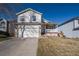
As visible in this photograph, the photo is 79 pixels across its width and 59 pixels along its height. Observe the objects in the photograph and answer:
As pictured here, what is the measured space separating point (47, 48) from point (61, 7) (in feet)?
6.49

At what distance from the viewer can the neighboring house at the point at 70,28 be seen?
32.7 ft

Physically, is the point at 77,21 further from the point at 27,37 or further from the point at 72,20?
the point at 27,37

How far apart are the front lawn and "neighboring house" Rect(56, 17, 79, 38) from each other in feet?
0.93

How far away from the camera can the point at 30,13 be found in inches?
405

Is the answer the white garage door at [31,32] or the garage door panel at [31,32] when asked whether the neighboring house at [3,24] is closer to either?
the white garage door at [31,32]

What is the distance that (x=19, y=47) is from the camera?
372 inches

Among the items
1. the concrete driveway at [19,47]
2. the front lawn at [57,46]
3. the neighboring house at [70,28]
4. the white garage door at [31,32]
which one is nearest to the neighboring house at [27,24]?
the white garage door at [31,32]

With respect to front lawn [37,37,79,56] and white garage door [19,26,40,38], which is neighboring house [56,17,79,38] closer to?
front lawn [37,37,79,56]

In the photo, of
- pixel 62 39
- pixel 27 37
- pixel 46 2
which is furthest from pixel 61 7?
pixel 27 37

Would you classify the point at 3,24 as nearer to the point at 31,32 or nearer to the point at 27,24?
the point at 27,24

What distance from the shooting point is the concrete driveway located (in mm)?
8469

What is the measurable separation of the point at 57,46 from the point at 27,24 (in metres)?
1.88

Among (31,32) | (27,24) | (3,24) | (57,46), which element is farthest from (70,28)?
Result: (3,24)

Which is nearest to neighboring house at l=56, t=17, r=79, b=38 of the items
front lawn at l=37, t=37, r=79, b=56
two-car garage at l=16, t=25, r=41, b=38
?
front lawn at l=37, t=37, r=79, b=56
